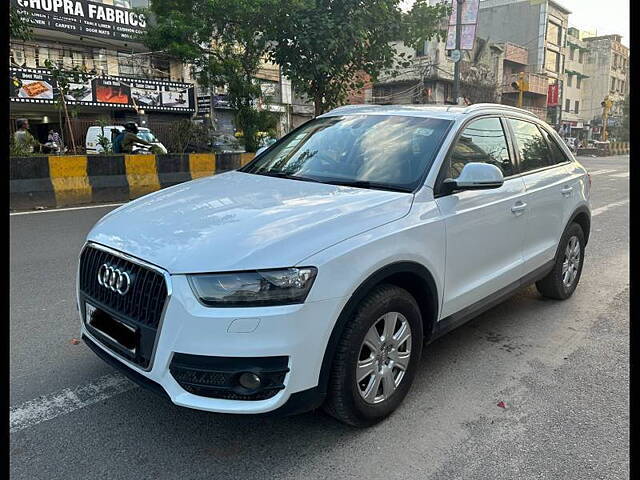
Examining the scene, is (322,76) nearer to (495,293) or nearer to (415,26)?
(415,26)

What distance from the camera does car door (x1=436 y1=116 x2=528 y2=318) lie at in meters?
3.13

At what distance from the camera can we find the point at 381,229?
263cm

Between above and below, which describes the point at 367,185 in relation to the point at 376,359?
above

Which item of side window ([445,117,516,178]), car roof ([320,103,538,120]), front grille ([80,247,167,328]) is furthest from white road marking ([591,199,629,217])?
front grille ([80,247,167,328])

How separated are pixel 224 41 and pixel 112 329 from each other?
1336 centimetres

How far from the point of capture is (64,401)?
3006mm

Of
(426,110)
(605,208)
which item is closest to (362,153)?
(426,110)

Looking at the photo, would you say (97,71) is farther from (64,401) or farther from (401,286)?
(401,286)

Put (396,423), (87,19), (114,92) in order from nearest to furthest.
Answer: (396,423)
(87,19)
(114,92)

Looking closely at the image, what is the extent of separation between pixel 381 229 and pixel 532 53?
151 ft

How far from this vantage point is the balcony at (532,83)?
43.0 m

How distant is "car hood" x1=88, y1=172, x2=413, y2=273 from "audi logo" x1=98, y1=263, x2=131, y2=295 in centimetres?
11

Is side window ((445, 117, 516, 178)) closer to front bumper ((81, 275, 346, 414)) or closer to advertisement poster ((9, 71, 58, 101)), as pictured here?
front bumper ((81, 275, 346, 414))
